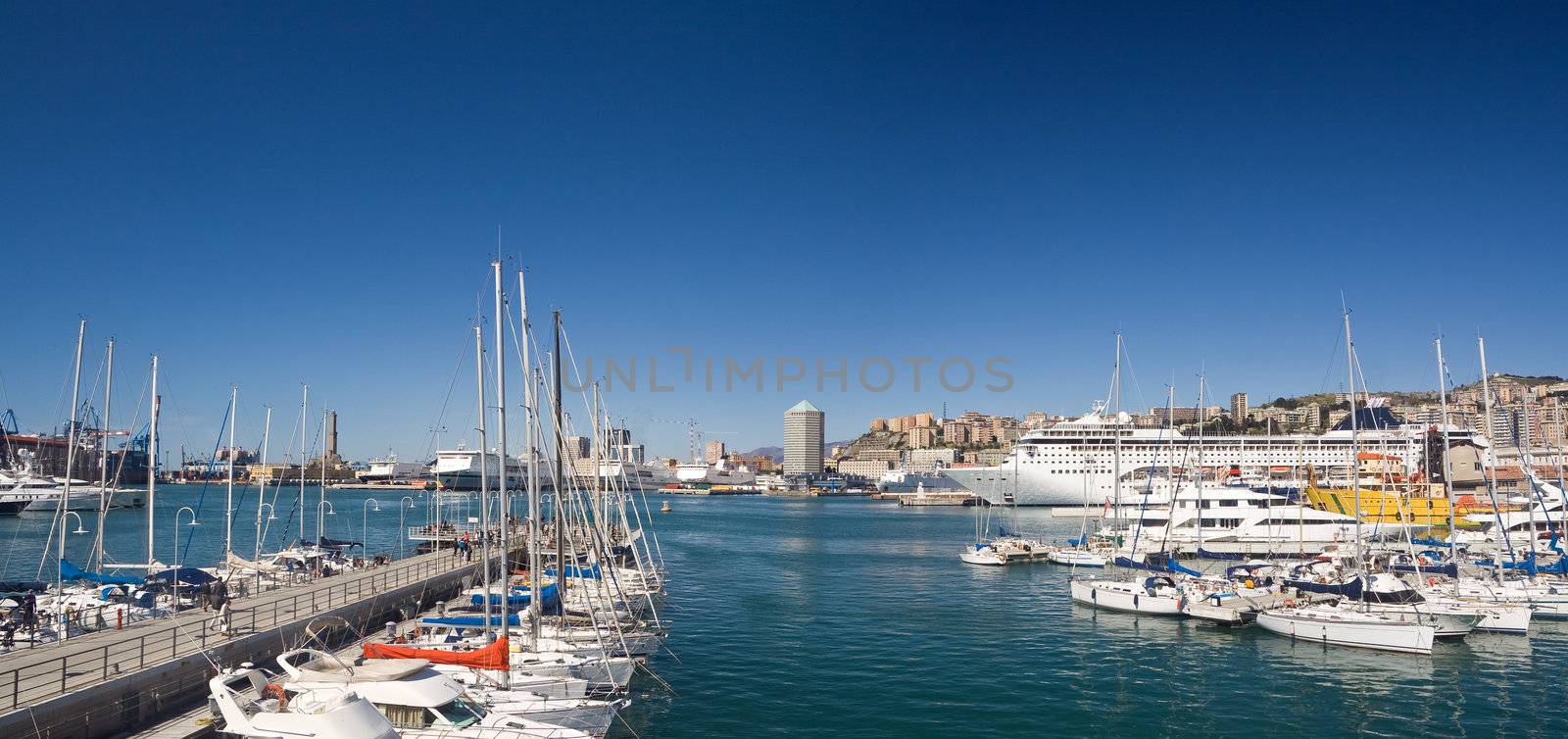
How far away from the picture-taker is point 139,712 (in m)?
15.6

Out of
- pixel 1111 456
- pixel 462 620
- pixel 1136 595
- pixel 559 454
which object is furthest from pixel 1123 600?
pixel 1111 456

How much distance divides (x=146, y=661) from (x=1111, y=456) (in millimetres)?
94117

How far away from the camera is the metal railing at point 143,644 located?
14984 mm

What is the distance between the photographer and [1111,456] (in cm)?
9838

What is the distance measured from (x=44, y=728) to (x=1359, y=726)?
80.0 ft

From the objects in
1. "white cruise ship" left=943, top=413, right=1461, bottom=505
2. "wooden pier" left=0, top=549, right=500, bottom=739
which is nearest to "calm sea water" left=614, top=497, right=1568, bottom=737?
"wooden pier" left=0, top=549, right=500, bottom=739

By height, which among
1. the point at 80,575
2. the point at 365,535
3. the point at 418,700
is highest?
the point at 80,575

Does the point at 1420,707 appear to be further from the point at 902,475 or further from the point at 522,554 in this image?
the point at 902,475

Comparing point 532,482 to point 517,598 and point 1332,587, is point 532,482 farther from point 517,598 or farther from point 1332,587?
point 1332,587

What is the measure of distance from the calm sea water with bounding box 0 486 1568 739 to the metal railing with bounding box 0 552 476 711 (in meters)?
9.02

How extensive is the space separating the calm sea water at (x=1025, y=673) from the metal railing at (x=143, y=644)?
9023 millimetres

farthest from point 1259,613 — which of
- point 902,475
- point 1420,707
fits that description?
point 902,475

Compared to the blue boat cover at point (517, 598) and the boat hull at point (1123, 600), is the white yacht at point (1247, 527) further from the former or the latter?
the blue boat cover at point (517, 598)

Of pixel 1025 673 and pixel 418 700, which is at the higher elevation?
pixel 418 700
